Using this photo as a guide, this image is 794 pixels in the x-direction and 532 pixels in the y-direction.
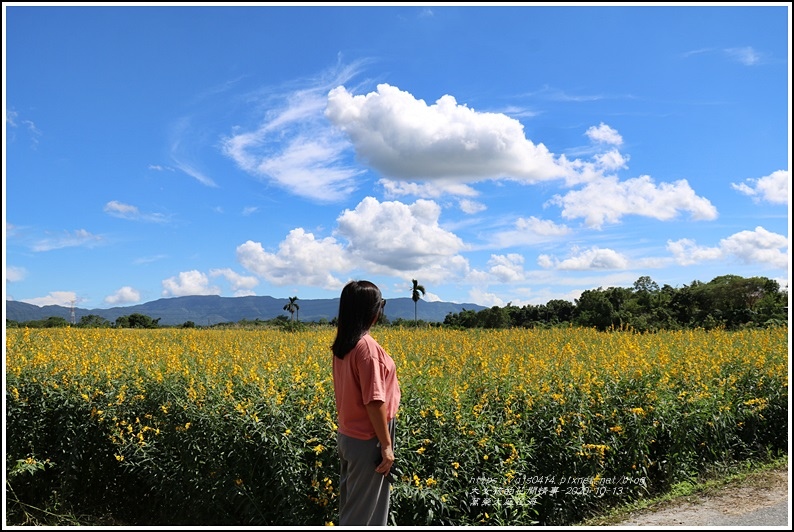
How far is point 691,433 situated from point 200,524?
4601mm

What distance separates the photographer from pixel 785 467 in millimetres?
6633

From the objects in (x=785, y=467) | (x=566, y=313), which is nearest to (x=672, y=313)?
(x=566, y=313)

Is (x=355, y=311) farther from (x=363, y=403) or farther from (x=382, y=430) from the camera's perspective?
(x=382, y=430)

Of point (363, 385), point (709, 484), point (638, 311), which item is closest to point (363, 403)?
point (363, 385)

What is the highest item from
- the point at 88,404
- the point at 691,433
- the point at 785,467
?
the point at 88,404

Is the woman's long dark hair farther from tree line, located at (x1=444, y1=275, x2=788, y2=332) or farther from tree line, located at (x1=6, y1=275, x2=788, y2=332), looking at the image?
tree line, located at (x1=444, y1=275, x2=788, y2=332)

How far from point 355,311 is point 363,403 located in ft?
1.73

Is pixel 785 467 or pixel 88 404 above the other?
pixel 88 404

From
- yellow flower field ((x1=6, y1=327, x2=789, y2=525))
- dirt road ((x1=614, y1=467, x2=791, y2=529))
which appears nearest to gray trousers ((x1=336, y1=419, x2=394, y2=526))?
yellow flower field ((x1=6, y1=327, x2=789, y2=525))

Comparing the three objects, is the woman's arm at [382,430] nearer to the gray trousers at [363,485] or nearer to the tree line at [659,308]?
the gray trousers at [363,485]

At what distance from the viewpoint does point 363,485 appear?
363 centimetres

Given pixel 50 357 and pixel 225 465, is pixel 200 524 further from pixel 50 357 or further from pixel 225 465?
pixel 50 357

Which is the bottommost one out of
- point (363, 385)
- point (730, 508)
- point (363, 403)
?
point (730, 508)

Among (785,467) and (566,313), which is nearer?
(785,467)
